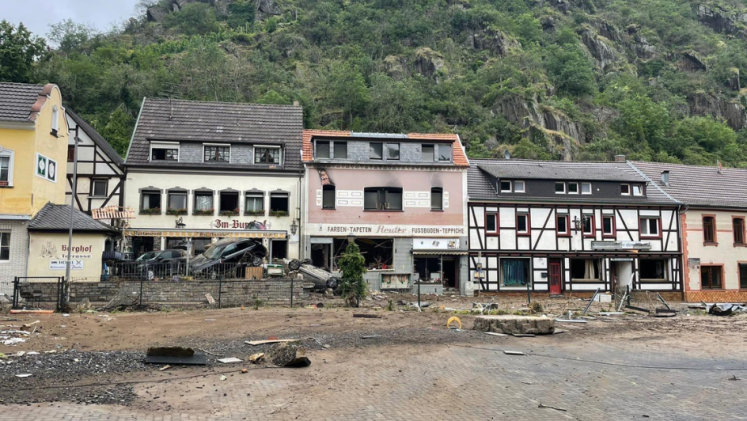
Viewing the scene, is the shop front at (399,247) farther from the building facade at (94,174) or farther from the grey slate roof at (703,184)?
the grey slate roof at (703,184)

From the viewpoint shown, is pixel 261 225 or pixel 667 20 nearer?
pixel 261 225

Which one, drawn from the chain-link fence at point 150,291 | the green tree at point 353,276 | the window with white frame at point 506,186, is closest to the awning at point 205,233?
the chain-link fence at point 150,291

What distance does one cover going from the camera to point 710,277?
35.5 meters

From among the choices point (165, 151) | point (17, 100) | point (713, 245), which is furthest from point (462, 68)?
point (17, 100)

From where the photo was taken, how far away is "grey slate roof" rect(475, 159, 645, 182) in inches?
1369

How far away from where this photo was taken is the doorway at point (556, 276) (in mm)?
34312

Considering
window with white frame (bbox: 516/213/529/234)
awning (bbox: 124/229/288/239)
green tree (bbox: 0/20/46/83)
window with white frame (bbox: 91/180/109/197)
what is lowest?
awning (bbox: 124/229/288/239)

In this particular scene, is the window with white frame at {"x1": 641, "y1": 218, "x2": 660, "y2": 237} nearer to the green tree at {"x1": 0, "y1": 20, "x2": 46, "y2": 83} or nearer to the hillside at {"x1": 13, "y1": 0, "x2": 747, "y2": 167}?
the hillside at {"x1": 13, "y1": 0, "x2": 747, "y2": 167}

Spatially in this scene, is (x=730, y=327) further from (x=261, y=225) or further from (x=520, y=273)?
(x=261, y=225)

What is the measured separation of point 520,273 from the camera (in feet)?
113

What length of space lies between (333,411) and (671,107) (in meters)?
95.8

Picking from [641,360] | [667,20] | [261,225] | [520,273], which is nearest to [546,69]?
[667,20]

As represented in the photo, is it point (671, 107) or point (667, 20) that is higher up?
point (667, 20)

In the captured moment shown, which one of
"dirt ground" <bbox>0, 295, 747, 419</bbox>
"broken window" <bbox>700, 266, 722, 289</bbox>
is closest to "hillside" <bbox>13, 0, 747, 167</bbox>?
→ "broken window" <bbox>700, 266, 722, 289</bbox>
